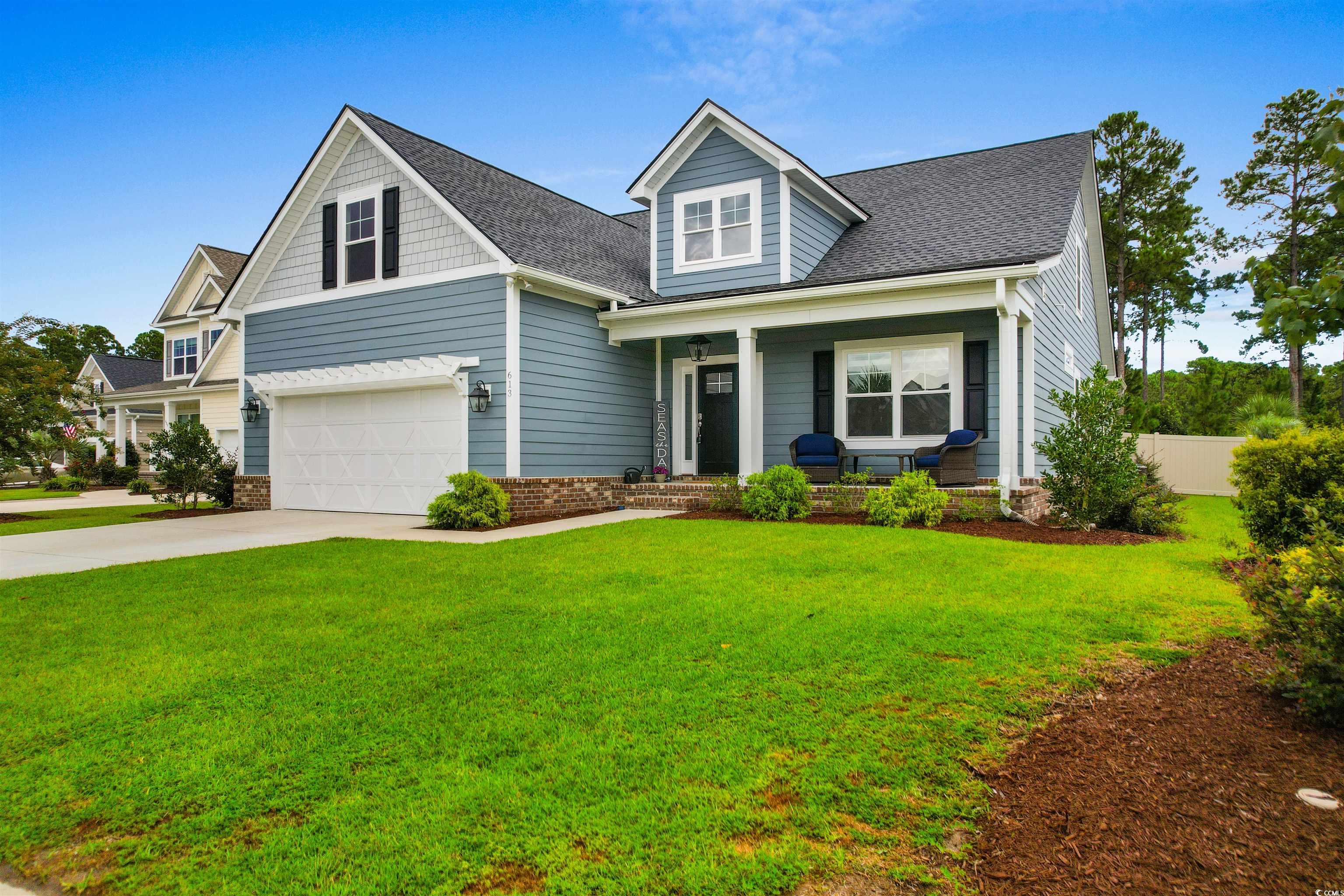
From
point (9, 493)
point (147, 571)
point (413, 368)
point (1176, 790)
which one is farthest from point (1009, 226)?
point (9, 493)

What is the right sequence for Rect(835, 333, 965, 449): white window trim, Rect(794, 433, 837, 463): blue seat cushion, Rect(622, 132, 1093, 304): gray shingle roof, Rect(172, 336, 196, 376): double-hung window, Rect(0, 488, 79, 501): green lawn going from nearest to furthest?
Rect(622, 132, 1093, 304): gray shingle roof
Rect(835, 333, 965, 449): white window trim
Rect(794, 433, 837, 463): blue seat cushion
Rect(0, 488, 79, 501): green lawn
Rect(172, 336, 196, 376): double-hung window

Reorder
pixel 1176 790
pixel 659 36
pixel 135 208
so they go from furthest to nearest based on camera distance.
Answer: pixel 135 208, pixel 659 36, pixel 1176 790

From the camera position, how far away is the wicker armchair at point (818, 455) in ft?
40.0

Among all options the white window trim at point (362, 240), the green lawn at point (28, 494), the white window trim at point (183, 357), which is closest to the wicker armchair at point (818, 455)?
the white window trim at point (362, 240)

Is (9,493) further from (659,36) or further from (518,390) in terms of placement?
(659,36)

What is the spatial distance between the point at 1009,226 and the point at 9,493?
2894cm

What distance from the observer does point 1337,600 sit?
292 centimetres

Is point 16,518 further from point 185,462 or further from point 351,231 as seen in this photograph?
point 351,231

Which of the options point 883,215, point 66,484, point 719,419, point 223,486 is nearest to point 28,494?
point 66,484

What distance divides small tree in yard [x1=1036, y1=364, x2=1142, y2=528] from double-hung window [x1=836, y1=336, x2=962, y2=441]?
2474mm

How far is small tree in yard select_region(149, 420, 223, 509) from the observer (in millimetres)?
14102

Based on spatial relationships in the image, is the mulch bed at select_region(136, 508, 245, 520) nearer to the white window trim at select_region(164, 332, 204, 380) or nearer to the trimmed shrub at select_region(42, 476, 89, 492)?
the white window trim at select_region(164, 332, 204, 380)

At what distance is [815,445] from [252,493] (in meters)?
10.8

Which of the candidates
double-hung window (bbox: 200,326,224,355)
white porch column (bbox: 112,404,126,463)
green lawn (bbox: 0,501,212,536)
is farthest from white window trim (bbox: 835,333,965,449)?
white porch column (bbox: 112,404,126,463)
